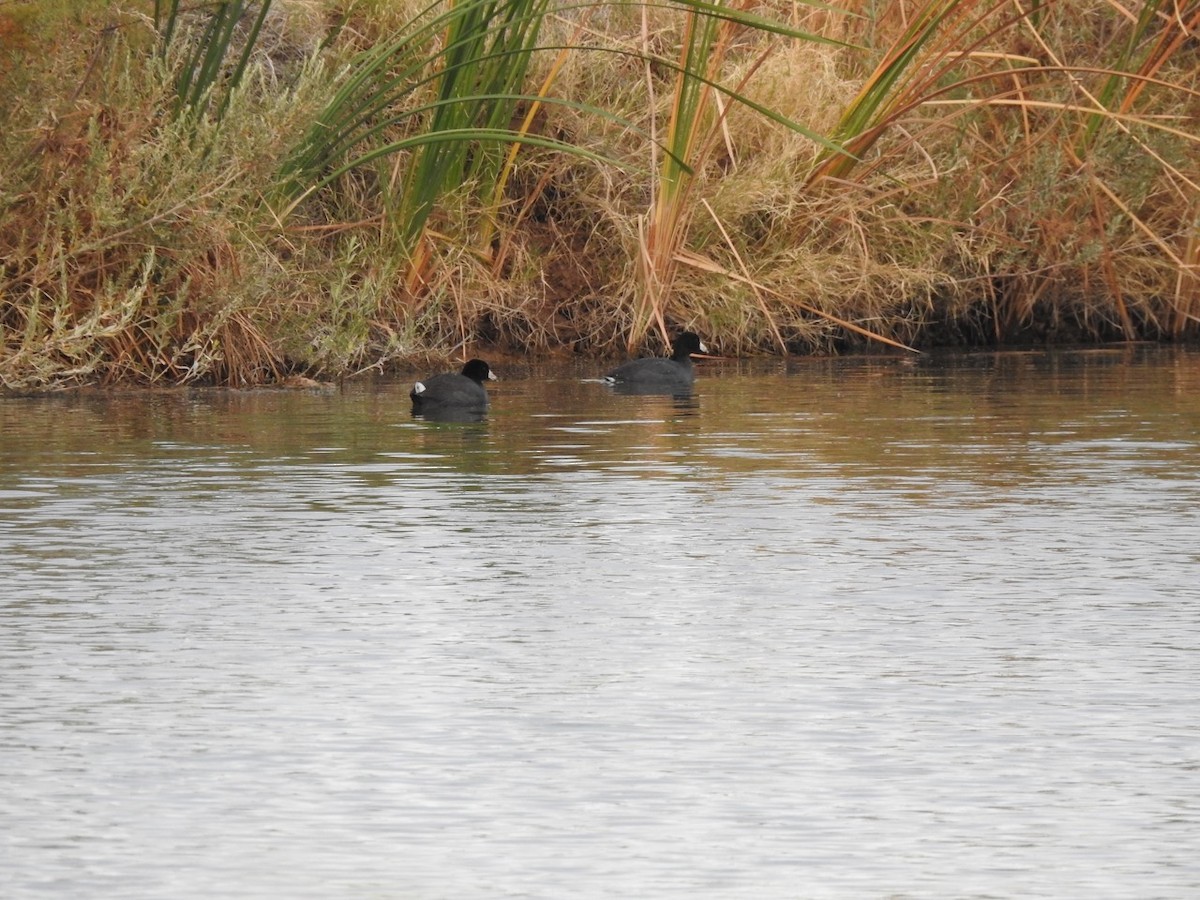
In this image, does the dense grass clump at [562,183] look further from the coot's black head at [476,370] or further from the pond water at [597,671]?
the pond water at [597,671]

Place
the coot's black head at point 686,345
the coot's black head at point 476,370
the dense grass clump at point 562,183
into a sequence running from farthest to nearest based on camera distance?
the coot's black head at point 686,345 < the coot's black head at point 476,370 < the dense grass clump at point 562,183

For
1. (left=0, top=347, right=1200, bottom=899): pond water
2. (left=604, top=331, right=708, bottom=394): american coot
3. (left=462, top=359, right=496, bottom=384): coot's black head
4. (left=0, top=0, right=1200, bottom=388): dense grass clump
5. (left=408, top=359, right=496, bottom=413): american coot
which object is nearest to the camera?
(left=0, top=347, right=1200, bottom=899): pond water

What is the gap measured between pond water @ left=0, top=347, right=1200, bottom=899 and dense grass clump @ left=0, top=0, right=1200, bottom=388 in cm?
287

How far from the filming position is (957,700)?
4941 mm

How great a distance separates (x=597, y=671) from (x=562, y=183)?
39.6 feet

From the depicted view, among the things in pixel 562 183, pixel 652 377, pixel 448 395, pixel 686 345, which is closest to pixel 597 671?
pixel 448 395

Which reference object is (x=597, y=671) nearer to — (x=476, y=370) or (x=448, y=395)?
(x=448, y=395)

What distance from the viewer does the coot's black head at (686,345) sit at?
48.7ft

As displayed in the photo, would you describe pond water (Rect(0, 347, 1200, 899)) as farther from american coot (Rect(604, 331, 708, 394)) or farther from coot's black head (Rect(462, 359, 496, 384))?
american coot (Rect(604, 331, 708, 394))

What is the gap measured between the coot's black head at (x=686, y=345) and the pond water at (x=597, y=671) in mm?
4774

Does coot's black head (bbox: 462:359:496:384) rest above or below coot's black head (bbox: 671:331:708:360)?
below

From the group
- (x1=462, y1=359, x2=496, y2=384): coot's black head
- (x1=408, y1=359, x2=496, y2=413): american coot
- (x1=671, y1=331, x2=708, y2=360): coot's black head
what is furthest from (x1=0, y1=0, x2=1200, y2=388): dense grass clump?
(x1=408, y1=359, x2=496, y2=413): american coot

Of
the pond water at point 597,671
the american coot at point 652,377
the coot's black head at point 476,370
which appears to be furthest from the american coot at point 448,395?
the pond water at point 597,671

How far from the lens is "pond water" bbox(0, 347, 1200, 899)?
3.82 m
